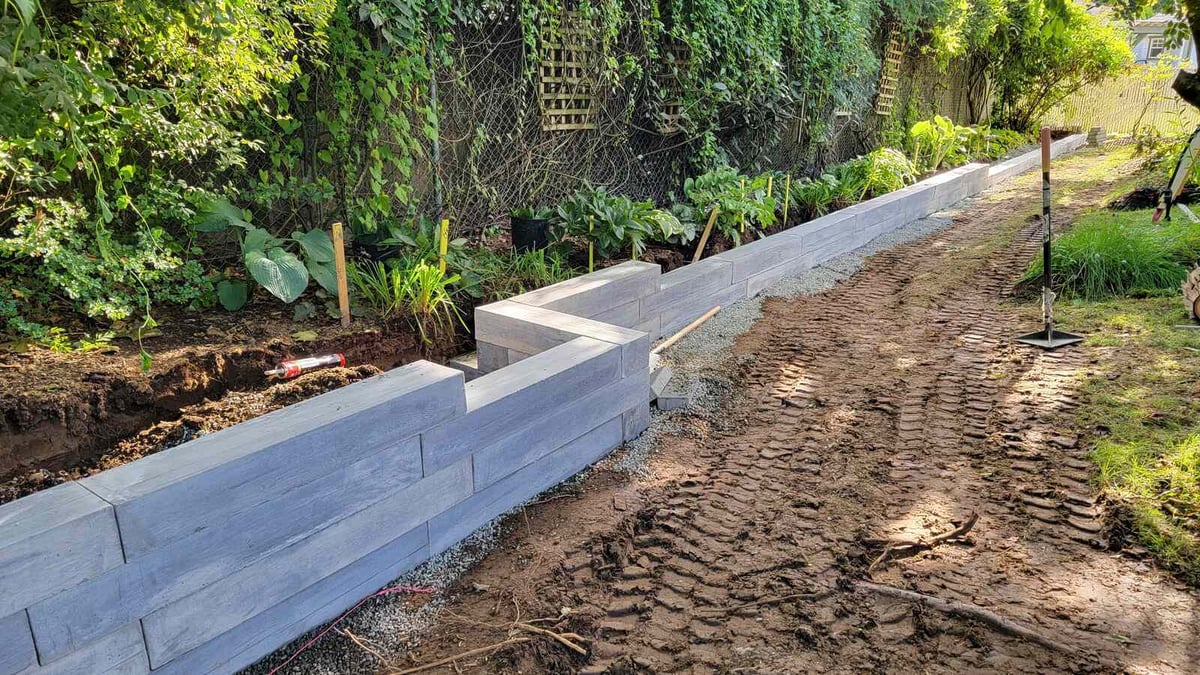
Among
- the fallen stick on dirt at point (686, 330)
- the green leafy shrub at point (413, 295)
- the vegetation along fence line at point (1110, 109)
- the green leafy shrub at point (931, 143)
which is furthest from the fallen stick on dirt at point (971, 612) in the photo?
the vegetation along fence line at point (1110, 109)

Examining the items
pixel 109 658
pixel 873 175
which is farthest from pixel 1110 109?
pixel 109 658

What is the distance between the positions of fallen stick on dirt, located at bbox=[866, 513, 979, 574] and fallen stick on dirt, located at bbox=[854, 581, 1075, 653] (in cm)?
9

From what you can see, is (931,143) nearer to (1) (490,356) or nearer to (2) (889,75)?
(2) (889,75)

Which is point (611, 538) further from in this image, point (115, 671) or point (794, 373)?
point (794, 373)

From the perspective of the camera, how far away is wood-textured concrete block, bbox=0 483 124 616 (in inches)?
57.0

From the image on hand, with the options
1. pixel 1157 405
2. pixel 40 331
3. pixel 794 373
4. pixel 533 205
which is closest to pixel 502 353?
pixel 794 373

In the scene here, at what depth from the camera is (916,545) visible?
2309 mm

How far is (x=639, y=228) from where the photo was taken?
466 centimetres

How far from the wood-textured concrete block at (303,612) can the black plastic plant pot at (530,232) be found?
8.10ft

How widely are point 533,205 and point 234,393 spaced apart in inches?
114

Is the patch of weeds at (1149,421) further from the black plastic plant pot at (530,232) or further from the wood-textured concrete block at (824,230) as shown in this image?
the black plastic plant pot at (530,232)

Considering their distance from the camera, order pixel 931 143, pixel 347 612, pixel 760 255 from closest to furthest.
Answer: pixel 347 612 → pixel 760 255 → pixel 931 143

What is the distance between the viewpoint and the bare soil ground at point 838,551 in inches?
74.7

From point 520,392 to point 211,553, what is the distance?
3.46ft
